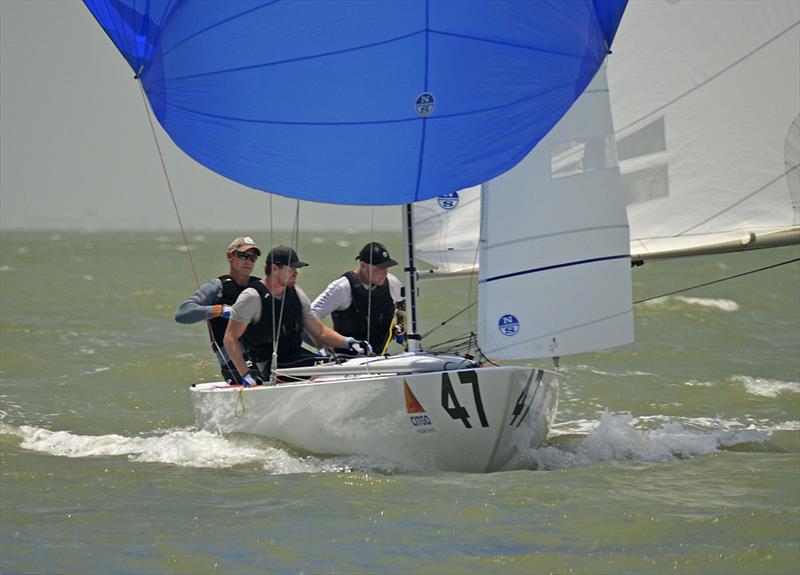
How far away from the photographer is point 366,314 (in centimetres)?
837

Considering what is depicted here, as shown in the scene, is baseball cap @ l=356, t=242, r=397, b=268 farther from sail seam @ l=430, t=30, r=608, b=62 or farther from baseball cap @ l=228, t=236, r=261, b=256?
sail seam @ l=430, t=30, r=608, b=62

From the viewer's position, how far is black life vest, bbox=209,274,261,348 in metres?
8.05

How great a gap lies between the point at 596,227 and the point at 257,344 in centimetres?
208

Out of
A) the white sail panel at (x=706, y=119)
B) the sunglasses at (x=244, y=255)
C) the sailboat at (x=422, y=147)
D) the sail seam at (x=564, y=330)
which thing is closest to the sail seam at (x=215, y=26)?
the sailboat at (x=422, y=147)

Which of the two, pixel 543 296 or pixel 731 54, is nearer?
pixel 543 296

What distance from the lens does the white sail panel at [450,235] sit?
8922 mm

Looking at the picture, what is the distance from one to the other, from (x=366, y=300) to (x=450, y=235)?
908mm

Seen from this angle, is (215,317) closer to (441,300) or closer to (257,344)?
(257,344)

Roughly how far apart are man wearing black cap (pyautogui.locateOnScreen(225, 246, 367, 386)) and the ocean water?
0.53 m

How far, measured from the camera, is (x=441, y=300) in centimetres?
2075

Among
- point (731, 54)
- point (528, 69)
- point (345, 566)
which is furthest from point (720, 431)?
point (345, 566)

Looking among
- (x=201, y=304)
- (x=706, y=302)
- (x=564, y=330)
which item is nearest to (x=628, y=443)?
(x=564, y=330)

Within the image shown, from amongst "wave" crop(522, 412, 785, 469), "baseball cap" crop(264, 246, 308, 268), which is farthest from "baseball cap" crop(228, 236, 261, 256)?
"wave" crop(522, 412, 785, 469)

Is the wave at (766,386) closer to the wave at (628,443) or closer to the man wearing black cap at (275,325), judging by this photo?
the wave at (628,443)
